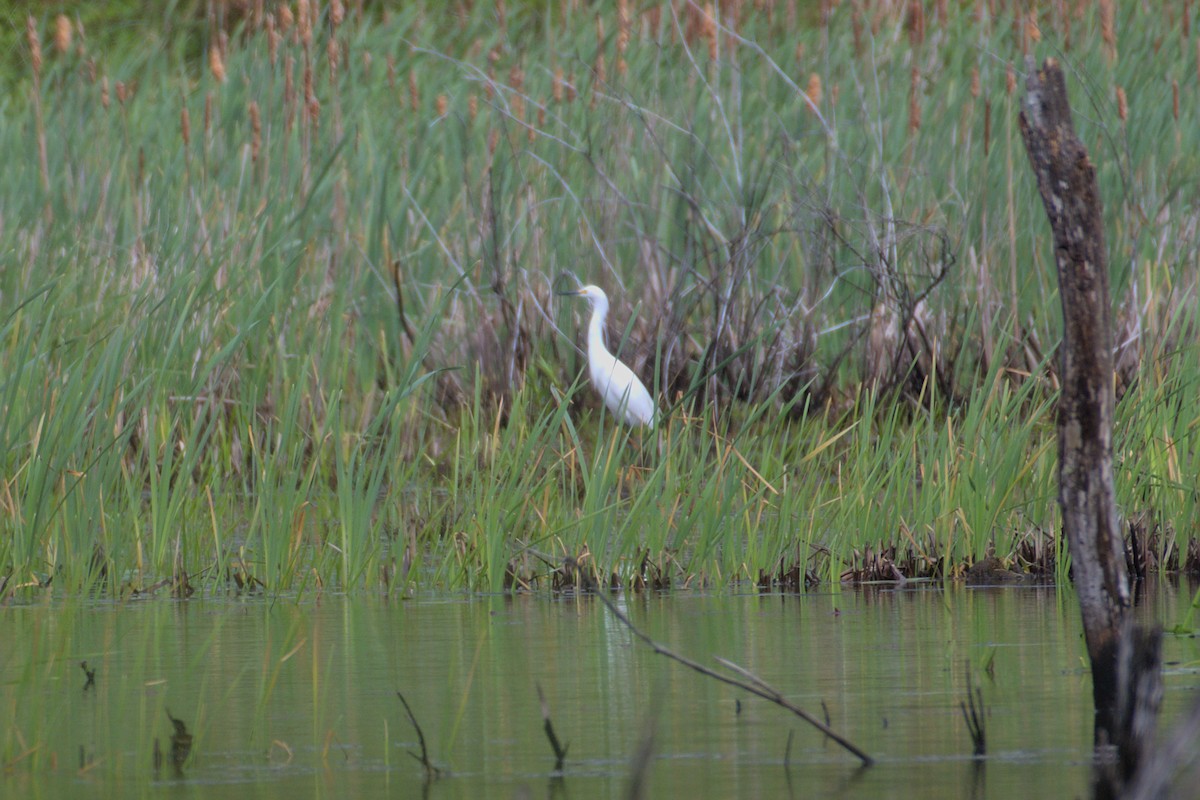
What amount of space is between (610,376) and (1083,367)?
4164mm

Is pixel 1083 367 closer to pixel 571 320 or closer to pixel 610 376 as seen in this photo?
pixel 610 376

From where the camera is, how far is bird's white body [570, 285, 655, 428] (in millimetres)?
7008

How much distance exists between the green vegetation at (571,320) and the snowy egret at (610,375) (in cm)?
18

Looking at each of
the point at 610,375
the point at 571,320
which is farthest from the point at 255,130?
the point at 610,375

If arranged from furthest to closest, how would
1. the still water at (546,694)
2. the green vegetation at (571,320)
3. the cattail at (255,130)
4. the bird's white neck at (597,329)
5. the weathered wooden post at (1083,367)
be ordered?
the cattail at (255,130), the bird's white neck at (597,329), the green vegetation at (571,320), the weathered wooden post at (1083,367), the still water at (546,694)

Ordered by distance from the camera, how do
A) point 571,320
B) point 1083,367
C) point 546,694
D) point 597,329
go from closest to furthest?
point 1083,367 → point 546,694 → point 597,329 → point 571,320

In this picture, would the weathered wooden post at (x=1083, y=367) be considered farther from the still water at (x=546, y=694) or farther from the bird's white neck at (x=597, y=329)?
the bird's white neck at (x=597, y=329)

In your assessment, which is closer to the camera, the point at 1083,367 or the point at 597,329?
the point at 1083,367

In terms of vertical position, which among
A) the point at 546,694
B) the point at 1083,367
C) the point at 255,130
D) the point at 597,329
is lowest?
the point at 546,694

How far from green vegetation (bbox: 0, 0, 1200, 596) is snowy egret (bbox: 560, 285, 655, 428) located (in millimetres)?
182

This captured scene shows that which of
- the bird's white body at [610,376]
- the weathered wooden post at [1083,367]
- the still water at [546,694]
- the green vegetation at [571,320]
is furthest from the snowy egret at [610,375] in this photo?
the weathered wooden post at [1083,367]

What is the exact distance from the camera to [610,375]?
7070mm

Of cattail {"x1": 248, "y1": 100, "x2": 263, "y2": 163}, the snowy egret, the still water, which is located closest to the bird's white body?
the snowy egret

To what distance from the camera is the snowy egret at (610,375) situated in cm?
701
